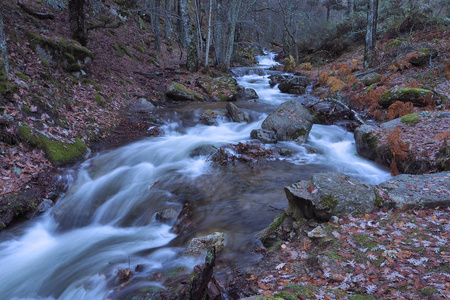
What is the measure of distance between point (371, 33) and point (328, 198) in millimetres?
13682

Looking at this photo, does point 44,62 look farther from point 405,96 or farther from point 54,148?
point 405,96

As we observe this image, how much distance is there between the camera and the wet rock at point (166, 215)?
5.55 meters

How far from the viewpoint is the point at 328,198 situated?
4.14 meters

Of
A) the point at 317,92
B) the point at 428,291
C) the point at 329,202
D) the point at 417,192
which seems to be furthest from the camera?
the point at 317,92

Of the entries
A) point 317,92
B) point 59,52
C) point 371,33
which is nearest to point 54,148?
point 59,52

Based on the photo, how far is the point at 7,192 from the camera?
499cm

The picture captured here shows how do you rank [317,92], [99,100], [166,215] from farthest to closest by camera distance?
1. [317,92]
2. [99,100]
3. [166,215]

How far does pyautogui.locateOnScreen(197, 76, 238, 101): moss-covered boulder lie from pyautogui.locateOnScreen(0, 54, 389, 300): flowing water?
5723 mm

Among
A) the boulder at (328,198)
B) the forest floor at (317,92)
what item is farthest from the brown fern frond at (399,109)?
the boulder at (328,198)

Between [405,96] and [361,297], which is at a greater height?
[405,96]

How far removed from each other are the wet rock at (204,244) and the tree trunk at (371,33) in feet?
47.8

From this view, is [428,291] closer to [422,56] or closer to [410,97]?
[410,97]

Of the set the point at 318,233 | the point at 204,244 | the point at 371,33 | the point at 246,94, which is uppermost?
the point at 371,33

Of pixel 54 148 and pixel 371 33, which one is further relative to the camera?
pixel 371 33
